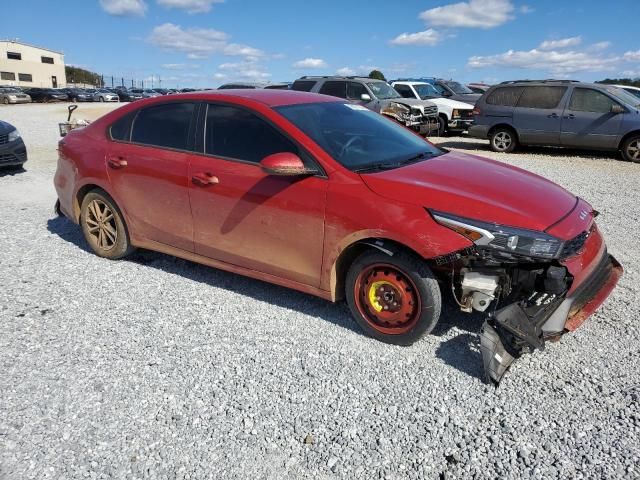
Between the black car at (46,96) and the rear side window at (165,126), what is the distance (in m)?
48.5

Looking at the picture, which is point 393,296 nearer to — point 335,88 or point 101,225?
point 101,225

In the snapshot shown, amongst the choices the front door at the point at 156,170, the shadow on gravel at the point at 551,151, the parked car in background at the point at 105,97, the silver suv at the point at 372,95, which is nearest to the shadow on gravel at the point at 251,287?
the front door at the point at 156,170

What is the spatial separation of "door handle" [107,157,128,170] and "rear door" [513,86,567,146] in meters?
11.3

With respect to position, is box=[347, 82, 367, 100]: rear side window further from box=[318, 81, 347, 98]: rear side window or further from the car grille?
the car grille

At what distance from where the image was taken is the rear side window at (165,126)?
4457 millimetres

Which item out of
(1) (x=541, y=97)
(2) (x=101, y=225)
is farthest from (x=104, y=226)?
(1) (x=541, y=97)

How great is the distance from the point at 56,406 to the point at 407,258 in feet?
7.37

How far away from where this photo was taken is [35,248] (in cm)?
569

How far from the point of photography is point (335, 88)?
14641mm

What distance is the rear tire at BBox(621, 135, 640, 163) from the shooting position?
12.2 m

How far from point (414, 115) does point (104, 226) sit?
1116 cm

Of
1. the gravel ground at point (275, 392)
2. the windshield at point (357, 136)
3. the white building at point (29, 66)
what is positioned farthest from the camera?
the white building at point (29, 66)

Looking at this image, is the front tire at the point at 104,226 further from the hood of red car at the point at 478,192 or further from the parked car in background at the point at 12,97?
the parked car in background at the point at 12,97

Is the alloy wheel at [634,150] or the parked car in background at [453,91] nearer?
the alloy wheel at [634,150]
